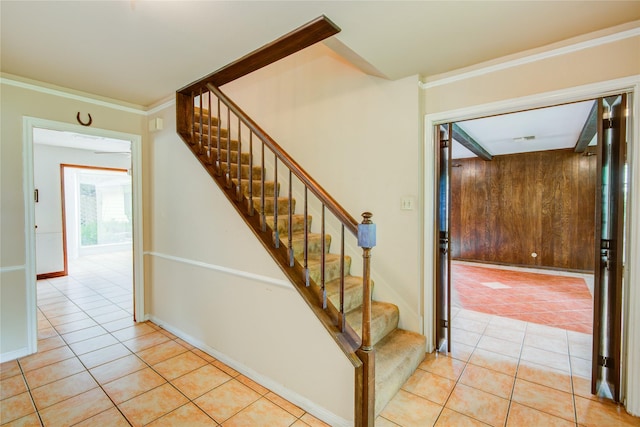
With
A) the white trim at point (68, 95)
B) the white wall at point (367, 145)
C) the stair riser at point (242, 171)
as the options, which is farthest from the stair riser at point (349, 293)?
the white trim at point (68, 95)

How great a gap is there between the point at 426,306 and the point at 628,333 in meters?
1.26

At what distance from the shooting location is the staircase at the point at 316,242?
5.62ft

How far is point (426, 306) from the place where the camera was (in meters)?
2.57

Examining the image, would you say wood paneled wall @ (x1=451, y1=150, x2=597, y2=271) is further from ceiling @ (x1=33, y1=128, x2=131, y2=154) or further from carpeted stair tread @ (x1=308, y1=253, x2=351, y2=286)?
ceiling @ (x1=33, y1=128, x2=131, y2=154)

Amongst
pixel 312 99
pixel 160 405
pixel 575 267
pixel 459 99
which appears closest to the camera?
pixel 160 405

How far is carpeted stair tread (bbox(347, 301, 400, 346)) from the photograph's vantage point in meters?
2.26

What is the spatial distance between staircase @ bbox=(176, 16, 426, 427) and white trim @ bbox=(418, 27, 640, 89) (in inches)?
43.6

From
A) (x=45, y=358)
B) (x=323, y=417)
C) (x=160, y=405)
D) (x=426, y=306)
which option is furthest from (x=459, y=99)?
(x=45, y=358)

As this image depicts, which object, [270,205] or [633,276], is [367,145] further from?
[633,276]

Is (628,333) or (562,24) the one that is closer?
(562,24)

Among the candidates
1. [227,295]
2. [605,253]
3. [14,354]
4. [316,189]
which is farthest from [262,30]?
[14,354]

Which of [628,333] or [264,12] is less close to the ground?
[264,12]

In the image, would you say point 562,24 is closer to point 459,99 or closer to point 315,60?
point 459,99

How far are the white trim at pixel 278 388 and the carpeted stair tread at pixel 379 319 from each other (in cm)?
55
